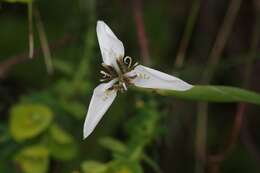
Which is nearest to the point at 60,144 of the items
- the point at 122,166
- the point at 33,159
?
the point at 33,159

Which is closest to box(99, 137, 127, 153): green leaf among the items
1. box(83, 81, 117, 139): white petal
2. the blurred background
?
the blurred background

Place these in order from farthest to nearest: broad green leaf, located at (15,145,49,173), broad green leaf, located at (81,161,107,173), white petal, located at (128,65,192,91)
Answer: broad green leaf, located at (15,145,49,173) < broad green leaf, located at (81,161,107,173) < white petal, located at (128,65,192,91)

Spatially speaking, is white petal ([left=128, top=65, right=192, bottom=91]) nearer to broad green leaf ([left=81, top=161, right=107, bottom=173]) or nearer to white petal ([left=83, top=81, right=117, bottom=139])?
white petal ([left=83, top=81, right=117, bottom=139])

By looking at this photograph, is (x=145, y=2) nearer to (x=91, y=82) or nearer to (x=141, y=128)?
(x=91, y=82)

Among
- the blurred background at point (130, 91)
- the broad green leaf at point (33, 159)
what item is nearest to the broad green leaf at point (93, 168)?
the blurred background at point (130, 91)

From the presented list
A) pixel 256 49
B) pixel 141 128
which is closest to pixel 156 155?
pixel 141 128

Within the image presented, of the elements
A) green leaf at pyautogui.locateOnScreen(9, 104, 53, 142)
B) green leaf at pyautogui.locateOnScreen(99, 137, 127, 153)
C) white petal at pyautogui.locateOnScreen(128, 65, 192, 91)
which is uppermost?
white petal at pyautogui.locateOnScreen(128, 65, 192, 91)

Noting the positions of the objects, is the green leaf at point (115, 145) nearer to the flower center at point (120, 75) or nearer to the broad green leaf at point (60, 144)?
the broad green leaf at point (60, 144)
